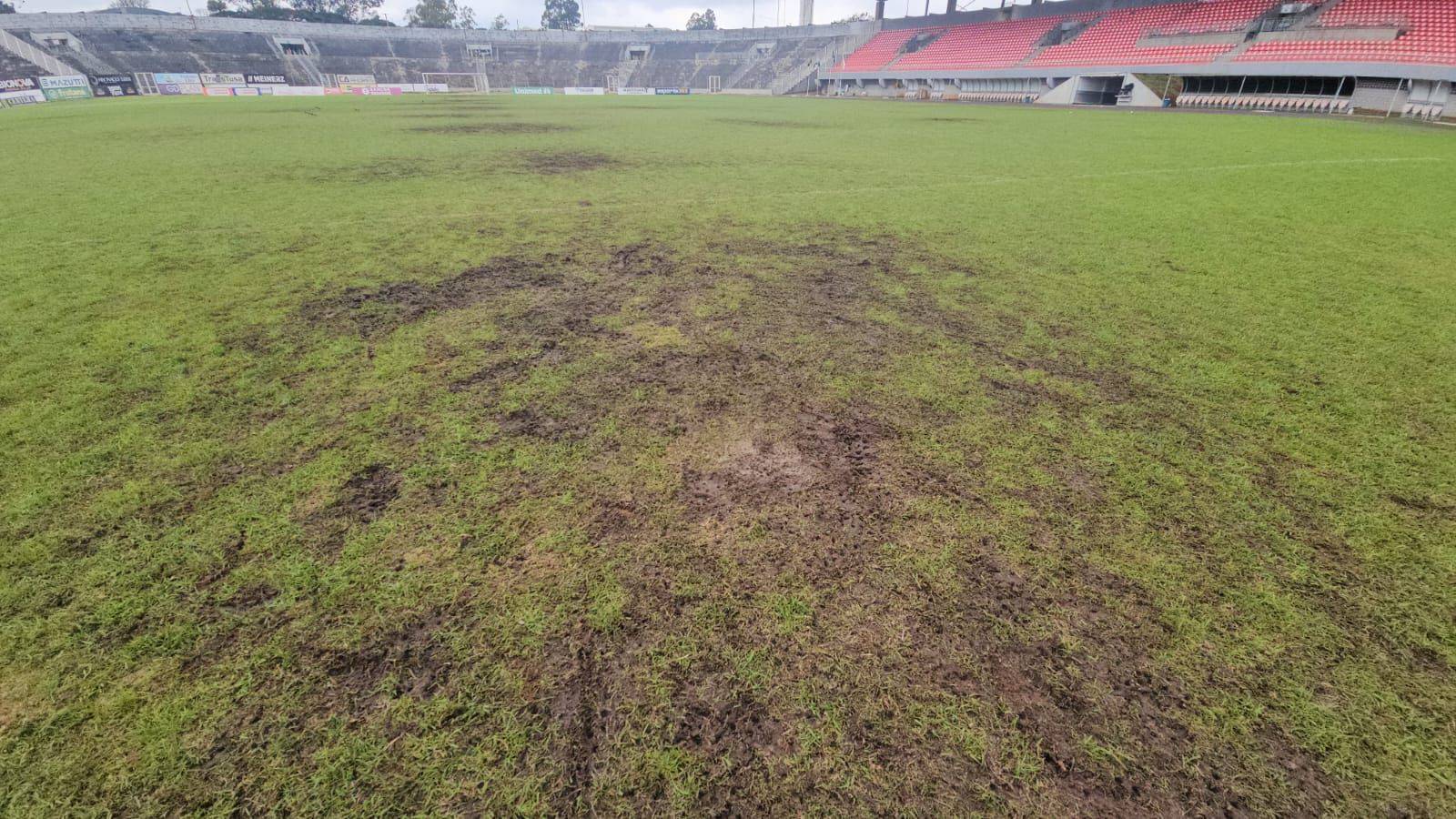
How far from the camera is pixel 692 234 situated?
5633 mm

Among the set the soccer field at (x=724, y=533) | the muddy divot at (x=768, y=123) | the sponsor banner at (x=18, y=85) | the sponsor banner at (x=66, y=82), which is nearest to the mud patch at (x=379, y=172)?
the soccer field at (x=724, y=533)

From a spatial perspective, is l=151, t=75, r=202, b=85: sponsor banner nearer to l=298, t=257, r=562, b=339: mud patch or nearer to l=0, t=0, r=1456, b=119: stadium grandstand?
l=0, t=0, r=1456, b=119: stadium grandstand

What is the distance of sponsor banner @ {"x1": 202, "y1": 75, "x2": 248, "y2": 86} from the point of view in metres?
38.5

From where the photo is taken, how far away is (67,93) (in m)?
32.4

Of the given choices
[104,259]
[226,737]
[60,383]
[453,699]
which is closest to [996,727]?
[453,699]

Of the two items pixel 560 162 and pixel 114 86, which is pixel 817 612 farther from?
pixel 114 86

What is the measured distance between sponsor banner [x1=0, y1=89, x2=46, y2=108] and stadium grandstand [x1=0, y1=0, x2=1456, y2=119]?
327 centimetres

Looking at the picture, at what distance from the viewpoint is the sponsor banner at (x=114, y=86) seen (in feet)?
112

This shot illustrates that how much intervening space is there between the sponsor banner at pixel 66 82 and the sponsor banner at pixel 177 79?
4.37m

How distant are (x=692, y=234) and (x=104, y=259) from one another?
457 cm

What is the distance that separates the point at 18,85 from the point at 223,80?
1161cm

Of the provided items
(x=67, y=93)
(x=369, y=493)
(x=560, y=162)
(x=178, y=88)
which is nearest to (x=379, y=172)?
(x=560, y=162)

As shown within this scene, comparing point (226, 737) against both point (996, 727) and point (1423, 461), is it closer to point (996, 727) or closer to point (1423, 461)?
point (996, 727)

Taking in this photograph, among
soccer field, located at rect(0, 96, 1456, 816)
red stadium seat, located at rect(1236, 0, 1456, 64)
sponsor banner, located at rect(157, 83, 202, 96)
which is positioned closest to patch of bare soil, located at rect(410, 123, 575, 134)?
soccer field, located at rect(0, 96, 1456, 816)
